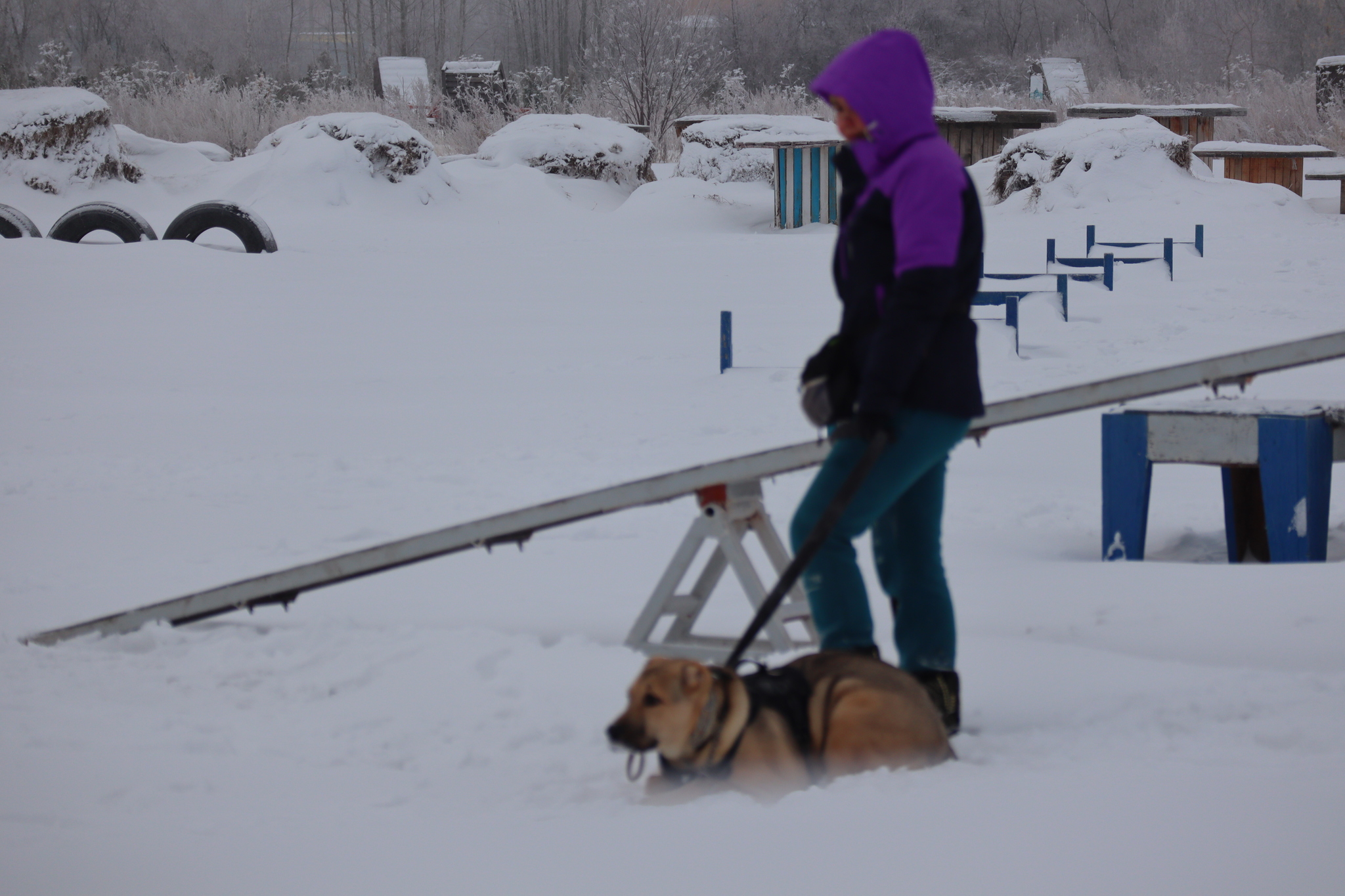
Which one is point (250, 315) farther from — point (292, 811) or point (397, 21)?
point (397, 21)

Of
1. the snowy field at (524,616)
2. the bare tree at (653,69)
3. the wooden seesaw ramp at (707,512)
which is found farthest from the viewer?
the bare tree at (653,69)

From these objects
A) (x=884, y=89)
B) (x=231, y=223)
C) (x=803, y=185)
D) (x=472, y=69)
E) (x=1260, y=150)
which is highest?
(x=472, y=69)

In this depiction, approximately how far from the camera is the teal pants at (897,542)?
101 inches

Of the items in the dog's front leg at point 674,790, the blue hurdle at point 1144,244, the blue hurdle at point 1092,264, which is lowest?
the dog's front leg at point 674,790

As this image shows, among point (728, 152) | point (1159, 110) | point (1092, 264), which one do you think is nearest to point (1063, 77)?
point (1159, 110)

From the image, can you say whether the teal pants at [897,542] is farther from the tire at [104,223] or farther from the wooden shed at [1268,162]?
the wooden shed at [1268,162]

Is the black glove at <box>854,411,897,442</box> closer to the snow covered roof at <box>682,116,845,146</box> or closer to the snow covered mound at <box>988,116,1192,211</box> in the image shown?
the snow covered mound at <box>988,116,1192,211</box>

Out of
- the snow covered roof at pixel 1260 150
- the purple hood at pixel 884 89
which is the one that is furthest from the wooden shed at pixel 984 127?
the purple hood at pixel 884 89

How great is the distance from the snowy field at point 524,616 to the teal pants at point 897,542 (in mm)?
346

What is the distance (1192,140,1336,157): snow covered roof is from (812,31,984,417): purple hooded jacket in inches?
698

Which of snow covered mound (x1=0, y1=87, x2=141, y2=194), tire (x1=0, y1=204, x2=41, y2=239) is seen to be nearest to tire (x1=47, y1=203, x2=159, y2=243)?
tire (x1=0, y1=204, x2=41, y2=239)

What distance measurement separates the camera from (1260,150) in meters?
17.9

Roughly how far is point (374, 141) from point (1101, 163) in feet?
36.6

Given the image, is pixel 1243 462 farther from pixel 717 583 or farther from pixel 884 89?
pixel 884 89
